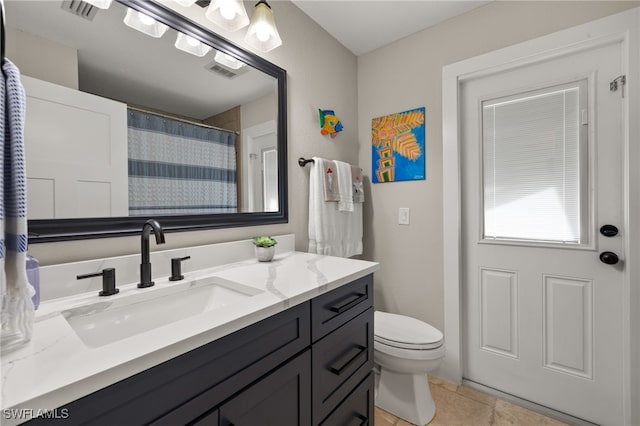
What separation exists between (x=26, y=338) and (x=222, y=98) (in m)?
1.11

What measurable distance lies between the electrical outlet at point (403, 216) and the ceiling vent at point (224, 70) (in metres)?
1.34

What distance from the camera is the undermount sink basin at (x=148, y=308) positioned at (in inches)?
29.1

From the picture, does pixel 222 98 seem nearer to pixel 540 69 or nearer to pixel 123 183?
pixel 123 183

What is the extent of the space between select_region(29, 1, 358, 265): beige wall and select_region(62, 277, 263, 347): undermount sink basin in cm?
26

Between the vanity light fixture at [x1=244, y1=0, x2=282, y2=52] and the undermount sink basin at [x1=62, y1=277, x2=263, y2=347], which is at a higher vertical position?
the vanity light fixture at [x1=244, y1=0, x2=282, y2=52]

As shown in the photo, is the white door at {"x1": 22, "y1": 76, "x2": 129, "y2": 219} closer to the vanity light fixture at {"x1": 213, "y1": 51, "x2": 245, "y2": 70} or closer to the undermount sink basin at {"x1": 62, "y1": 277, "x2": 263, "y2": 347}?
the undermount sink basin at {"x1": 62, "y1": 277, "x2": 263, "y2": 347}

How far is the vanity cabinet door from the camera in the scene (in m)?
0.67

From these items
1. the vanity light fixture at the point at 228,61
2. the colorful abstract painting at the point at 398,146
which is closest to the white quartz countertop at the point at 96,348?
the vanity light fixture at the point at 228,61

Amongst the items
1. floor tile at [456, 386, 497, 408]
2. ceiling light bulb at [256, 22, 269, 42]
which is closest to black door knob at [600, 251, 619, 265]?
floor tile at [456, 386, 497, 408]

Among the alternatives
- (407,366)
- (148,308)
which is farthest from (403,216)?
(148,308)

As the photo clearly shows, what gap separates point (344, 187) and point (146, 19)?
50.3 inches

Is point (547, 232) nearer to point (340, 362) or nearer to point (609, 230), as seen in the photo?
point (609, 230)

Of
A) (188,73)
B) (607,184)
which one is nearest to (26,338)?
(188,73)

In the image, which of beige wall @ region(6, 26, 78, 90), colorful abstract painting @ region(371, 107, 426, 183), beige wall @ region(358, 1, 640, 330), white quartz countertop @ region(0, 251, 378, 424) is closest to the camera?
white quartz countertop @ region(0, 251, 378, 424)
